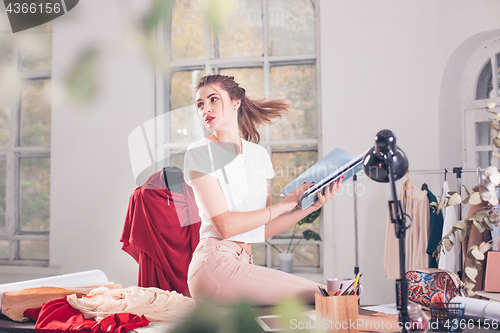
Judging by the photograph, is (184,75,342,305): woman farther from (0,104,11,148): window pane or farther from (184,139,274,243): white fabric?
(0,104,11,148): window pane

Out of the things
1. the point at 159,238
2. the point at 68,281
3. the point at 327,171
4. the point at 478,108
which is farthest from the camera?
the point at 478,108

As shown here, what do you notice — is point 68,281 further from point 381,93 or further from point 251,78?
point 381,93

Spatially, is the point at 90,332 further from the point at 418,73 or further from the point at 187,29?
the point at 418,73

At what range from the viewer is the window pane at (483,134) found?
2.89 m

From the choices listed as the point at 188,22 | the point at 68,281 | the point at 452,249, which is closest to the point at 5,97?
the point at 188,22

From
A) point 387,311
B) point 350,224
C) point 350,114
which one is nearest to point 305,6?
point 350,114

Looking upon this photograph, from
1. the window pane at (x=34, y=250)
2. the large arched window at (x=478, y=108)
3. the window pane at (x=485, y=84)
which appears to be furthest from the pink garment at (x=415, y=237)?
the window pane at (x=34, y=250)

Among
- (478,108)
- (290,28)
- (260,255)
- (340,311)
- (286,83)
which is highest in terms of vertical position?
(290,28)

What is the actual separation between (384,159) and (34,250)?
3.62 m

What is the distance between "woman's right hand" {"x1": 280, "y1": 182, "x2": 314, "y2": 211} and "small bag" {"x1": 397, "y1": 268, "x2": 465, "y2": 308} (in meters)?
0.46

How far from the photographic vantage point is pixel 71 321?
45.4 inches

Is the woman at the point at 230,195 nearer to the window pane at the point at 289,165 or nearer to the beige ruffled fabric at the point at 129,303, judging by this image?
the beige ruffled fabric at the point at 129,303

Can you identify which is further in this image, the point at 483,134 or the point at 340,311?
the point at 483,134

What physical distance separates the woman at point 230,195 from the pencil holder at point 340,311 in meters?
0.19
